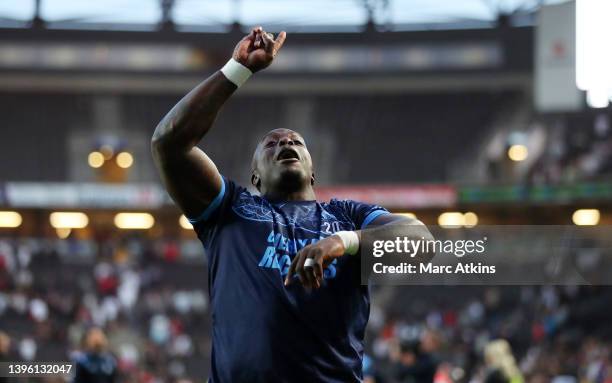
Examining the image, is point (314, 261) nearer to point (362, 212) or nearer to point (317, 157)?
point (362, 212)

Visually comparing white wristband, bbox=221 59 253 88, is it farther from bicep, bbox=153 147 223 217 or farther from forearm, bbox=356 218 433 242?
forearm, bbox=356 218 433 242

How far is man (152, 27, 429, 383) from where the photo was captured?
3297 millimetres

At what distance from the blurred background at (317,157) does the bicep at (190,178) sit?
13589 millimetres

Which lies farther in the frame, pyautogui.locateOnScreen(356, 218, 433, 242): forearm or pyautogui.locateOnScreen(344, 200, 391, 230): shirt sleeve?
pyautogui.locateOnScreen(344, 200, 391, 230): shirt sleeve

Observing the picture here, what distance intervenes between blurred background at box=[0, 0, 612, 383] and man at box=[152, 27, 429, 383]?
44.0ft

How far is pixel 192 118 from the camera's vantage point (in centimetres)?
328

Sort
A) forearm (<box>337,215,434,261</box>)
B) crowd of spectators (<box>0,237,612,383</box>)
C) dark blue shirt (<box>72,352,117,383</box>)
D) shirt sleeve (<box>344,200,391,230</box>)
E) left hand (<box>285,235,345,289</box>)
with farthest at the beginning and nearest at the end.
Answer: crowd of spectators (<box>0,237,612,383</box>) → dark blue shirt (<box>72,352,117,383</box>) → shirt sleeve (<box>344,200,391,230</box>) → forearm (<box>337,215,434,261</box>) → left hand (<box>285,235,345,289</box>)

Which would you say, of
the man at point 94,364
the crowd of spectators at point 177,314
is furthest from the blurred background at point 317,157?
the man at point 94,364

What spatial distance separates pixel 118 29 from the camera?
110 ft

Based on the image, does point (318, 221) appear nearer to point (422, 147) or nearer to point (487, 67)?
point (422, 147)

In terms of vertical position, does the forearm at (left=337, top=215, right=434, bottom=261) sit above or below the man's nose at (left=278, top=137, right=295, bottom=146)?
below

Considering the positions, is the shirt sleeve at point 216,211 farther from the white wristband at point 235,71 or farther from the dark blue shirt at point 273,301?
the white wristband at point 235,71

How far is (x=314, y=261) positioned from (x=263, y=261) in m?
0.43

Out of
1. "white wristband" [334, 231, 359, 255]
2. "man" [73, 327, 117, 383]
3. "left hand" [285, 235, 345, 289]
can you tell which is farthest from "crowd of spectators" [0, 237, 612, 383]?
"left hand" [285, 235, 345, 289]
